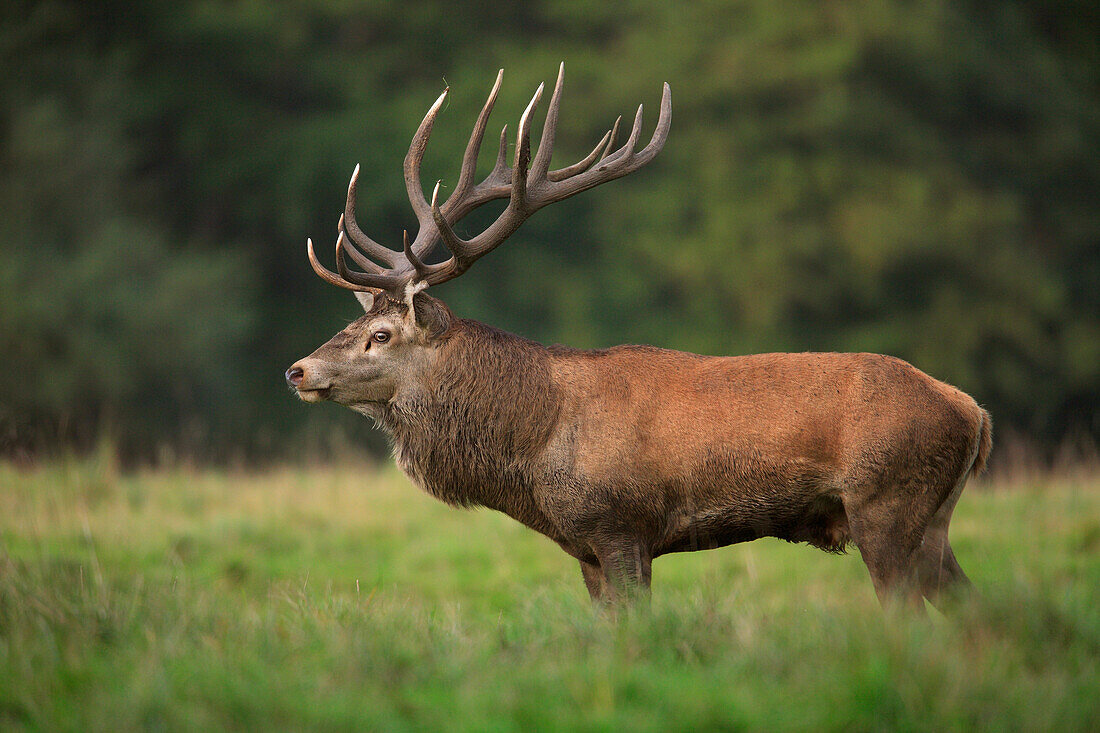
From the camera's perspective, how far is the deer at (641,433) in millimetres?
4652

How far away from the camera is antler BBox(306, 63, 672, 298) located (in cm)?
535

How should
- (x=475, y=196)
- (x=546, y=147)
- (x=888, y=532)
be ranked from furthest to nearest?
1. (x=475, y=196)
2. (x=546, y=147)
3. (x=888, y=532)

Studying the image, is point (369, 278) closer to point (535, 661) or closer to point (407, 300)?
point (407, 300)

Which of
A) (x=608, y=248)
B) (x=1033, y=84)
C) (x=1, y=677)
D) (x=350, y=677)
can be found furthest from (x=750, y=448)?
(x=1033, y=84)

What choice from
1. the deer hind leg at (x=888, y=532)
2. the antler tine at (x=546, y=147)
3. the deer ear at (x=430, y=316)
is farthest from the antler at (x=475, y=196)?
the deer hind leg at (x=888, y=532)

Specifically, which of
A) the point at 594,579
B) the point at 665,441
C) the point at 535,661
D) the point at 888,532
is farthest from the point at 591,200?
the point at 535,661

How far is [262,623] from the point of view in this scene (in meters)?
4.41

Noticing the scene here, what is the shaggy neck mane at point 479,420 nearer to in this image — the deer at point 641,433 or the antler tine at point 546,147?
the deer at point 641,433

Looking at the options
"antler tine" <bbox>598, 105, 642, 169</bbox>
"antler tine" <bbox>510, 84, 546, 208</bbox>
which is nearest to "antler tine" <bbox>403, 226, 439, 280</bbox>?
"antler tine" <bbox>510, 84, 546, 208</bbox>

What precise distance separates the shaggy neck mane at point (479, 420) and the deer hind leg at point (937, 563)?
5.64 feet

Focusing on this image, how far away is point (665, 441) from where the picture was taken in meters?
4.90

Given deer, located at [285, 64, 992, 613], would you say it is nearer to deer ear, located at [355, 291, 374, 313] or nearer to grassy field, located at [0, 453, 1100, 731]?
deer ear, located at [355, 291, 374, 313]

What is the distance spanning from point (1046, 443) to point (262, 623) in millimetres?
16240

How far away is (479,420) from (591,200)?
46.0 ft
